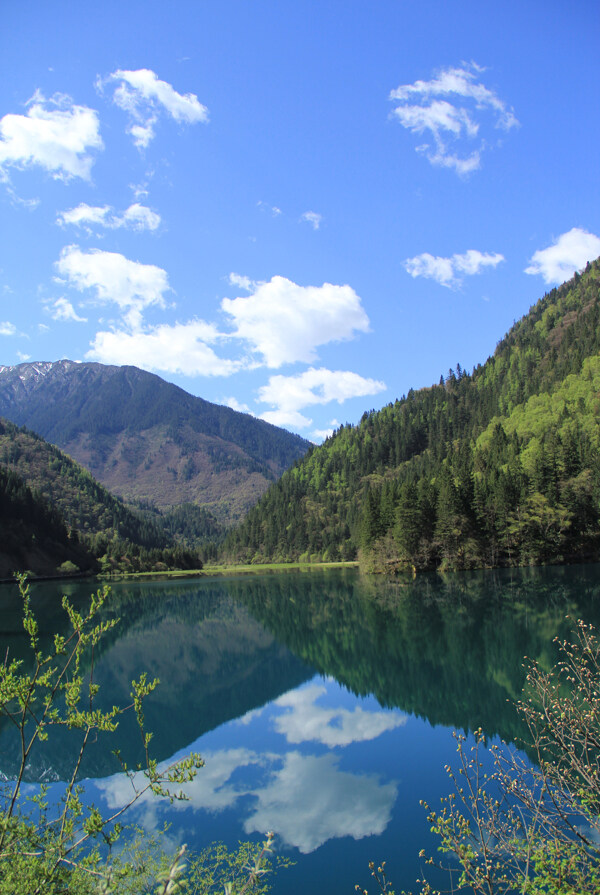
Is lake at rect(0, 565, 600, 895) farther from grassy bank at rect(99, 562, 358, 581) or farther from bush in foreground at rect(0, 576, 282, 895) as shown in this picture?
grassy bank at rect(99, 562, 358, 581)

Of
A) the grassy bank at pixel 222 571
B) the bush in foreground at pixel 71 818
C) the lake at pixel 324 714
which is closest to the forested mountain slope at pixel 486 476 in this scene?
the grassy bank at pixel 222 571

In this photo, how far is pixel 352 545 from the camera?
5886 inches

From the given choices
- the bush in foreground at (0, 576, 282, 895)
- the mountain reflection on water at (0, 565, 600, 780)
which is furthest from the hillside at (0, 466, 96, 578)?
the bush in foreground at (0, 576, 282, 895)

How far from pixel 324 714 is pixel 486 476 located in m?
81.7

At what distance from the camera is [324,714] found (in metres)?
23.6

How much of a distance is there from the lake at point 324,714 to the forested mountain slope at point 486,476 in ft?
107

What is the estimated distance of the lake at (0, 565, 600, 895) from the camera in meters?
13.4

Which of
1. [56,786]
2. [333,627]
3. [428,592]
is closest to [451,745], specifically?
[56,786]

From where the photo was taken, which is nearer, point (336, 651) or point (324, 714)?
point (324, 714)

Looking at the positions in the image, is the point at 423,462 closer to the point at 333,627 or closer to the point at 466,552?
the point at 466,552

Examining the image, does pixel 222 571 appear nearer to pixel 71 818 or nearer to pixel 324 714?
pixel 324 714

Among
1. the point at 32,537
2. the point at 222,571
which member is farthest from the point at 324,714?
the point at 222,571

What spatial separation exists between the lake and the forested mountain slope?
32.7 metres

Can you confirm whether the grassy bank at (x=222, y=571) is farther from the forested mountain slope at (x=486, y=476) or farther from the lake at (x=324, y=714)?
the lake at (x=324, y=714)
